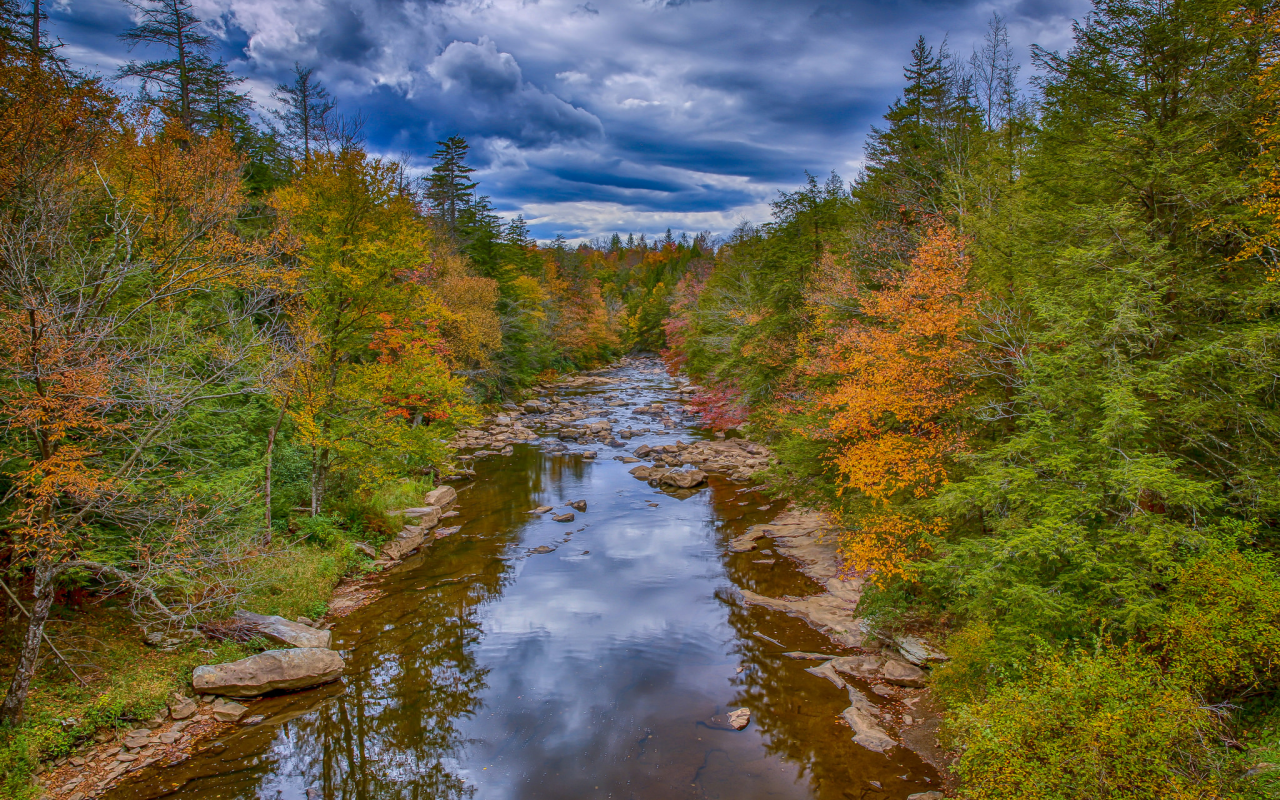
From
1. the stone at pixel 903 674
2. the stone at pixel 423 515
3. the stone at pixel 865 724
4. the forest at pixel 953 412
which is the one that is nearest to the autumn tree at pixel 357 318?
the forest at pixel 953 412

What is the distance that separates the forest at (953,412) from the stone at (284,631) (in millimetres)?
470

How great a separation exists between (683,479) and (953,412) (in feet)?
43.8

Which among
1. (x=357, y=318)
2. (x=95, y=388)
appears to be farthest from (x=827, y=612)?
(x=357, y=318)

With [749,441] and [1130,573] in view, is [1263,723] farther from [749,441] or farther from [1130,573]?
[749,441]

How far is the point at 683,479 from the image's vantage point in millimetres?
23922

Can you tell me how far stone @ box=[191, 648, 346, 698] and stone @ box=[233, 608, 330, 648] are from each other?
13.8 inches

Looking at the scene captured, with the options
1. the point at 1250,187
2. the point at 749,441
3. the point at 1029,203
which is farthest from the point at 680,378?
the point at 1250,187

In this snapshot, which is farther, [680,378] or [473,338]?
[680,378]

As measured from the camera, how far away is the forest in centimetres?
631

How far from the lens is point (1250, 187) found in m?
7.78

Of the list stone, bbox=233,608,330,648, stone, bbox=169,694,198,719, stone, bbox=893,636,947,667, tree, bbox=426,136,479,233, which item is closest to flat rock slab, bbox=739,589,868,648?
stone, bbox=893,636,947,667

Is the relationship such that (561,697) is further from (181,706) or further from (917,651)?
(917,651)

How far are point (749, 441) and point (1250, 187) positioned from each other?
2322 cm

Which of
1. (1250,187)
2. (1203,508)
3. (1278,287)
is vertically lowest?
(1203,508)
